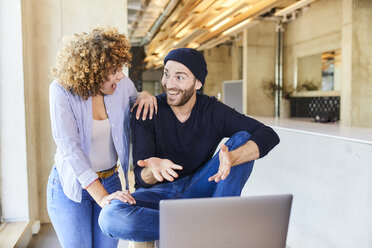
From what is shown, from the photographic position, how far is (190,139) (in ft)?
6.27

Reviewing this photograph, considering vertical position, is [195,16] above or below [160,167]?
above

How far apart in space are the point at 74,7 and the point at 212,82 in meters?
11.3

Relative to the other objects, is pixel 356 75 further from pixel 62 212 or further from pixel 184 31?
pixel 62 212

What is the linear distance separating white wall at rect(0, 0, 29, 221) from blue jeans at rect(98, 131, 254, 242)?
164cm

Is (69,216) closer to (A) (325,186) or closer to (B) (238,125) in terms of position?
(B) (238,125)

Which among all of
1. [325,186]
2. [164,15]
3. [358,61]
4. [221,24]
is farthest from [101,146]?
[358,61]

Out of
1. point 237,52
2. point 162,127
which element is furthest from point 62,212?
point 237,52

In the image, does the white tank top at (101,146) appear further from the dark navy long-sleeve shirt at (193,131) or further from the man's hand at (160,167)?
the man's hand at (160,167)

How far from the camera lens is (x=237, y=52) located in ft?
43.1

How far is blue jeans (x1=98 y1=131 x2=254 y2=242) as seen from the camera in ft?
4.61

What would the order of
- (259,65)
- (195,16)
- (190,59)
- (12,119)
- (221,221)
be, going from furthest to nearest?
(259,65), (195,16), (12,119), (190,59), (221,221)

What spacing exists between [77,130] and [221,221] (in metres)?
0.84

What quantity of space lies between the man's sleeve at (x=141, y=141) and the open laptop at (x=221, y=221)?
0.62 m

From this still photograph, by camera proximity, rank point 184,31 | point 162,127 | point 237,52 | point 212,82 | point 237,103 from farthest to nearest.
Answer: point 212,82
point 237,52
point 237,103
point 184,31
point 162,127
